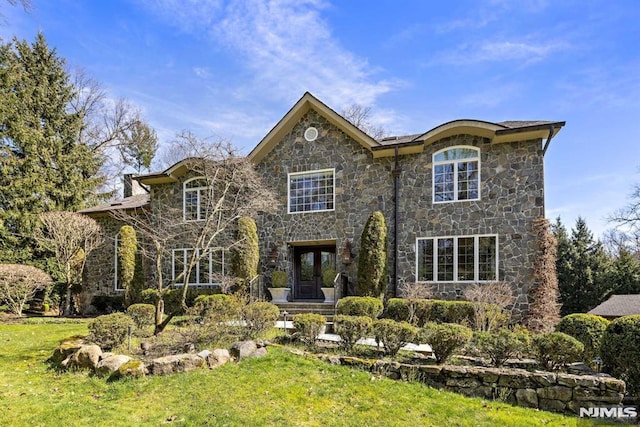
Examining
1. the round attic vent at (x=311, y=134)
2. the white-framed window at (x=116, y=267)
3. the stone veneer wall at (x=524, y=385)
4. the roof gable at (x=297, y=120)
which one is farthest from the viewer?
the white-framed window at (x=116, y=267)

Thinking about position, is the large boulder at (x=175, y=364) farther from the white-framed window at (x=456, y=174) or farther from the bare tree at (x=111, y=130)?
the bare tree at (x=111, y=130)

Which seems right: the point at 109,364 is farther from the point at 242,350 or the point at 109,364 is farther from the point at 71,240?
the point at 71,240

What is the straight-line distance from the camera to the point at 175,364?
6.63 m

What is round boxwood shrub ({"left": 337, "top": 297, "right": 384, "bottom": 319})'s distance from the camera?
11.2 meters

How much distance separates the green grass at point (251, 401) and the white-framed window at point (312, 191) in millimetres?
8110

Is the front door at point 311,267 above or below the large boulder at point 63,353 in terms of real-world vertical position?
above

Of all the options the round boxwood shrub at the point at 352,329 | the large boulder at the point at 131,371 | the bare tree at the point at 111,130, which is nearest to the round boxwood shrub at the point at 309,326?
the round boxwood shrub at the point at 352,329

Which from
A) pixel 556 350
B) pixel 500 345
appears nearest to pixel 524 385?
pixel 500 345

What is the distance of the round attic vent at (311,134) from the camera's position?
48.9 feet

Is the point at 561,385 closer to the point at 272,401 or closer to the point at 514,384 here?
the point at 514,384

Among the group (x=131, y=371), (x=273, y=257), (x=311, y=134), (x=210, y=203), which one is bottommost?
(x=131, y=371)

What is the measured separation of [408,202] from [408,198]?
0.45 feet

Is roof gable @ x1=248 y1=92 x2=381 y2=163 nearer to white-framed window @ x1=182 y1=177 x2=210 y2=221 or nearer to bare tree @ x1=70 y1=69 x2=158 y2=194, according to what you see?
white-framed window @ x1=182 y1=177 x2=210 y2=221

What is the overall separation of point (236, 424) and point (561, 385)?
4723mm
